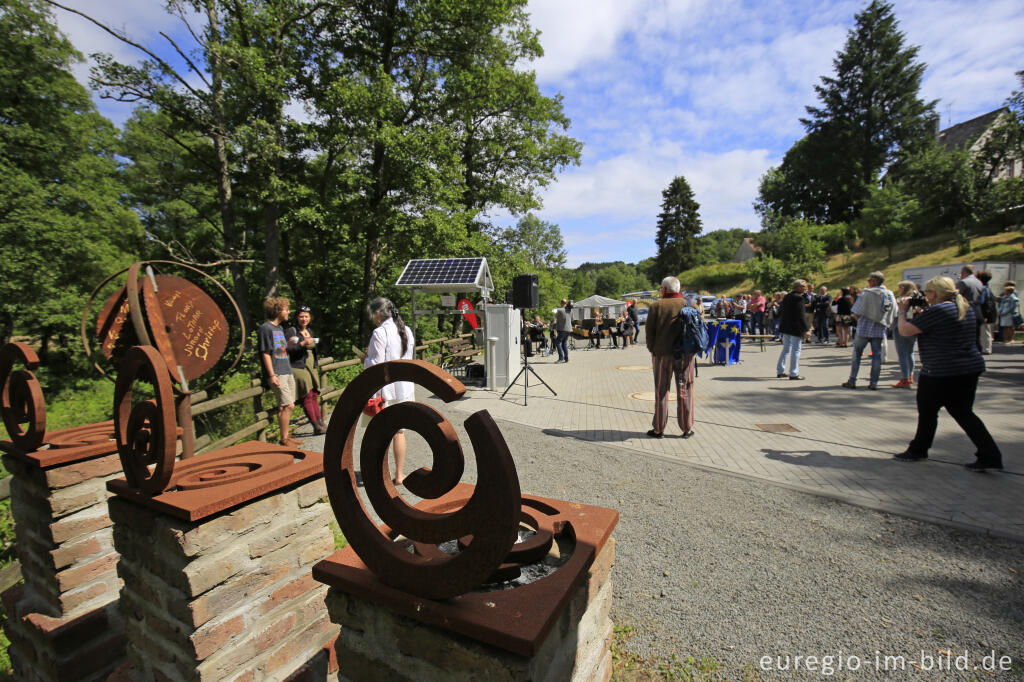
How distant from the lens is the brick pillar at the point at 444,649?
123 centimetres

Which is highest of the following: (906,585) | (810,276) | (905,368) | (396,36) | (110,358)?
(396,36)

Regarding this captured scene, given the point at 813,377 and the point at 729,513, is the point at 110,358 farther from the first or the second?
the point at 813,377

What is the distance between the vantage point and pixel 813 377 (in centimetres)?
952

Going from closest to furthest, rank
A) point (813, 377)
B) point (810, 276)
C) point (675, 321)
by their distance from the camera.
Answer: point (675, 321) < point (813, 377) < point (810, 276)

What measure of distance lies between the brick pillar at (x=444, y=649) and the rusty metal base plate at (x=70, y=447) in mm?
1709

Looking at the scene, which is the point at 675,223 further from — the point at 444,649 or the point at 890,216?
the point at 444,649

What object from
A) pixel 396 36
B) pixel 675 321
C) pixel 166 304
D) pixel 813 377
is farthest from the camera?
pixel 396 36

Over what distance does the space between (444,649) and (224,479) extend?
134 cm

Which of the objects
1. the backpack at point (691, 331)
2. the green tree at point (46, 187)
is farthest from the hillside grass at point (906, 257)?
the green tree at point (46, 187)

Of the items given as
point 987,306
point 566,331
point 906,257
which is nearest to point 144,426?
point 566,331

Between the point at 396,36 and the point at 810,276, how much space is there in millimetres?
33614

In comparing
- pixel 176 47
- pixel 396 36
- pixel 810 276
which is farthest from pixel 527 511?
pixel 810 276

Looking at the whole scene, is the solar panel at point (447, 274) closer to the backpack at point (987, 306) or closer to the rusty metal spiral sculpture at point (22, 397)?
the rusty metal spiral sculpture at point (22, 397)

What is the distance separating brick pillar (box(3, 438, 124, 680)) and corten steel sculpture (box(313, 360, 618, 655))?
1.99m
